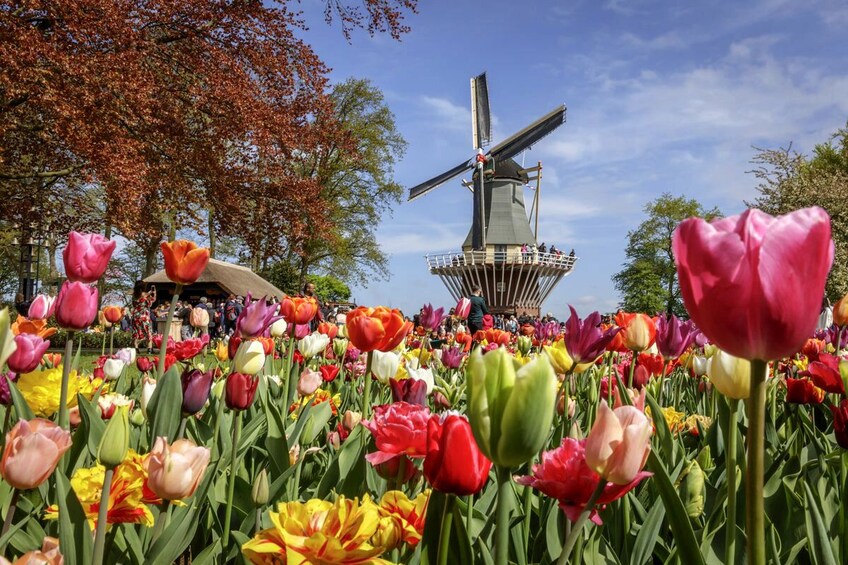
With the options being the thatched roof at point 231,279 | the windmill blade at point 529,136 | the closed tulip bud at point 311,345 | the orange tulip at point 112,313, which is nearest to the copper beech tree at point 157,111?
the orange tulip at point 112,313

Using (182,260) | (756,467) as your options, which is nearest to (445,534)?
(756,467)

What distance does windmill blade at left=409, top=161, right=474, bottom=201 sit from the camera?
36.2m

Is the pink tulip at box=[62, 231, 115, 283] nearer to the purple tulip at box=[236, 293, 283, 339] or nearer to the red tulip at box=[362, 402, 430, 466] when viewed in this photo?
the purple tulip at box=[236, 293, 283, 339]

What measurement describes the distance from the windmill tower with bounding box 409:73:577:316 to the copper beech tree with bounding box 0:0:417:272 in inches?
675

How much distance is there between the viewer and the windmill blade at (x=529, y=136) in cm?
3362

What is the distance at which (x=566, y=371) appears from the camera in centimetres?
217

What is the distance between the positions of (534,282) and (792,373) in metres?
28.6

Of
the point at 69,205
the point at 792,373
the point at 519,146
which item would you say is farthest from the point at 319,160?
the point at 792,373

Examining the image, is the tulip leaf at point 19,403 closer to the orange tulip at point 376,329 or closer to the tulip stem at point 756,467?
the orange tulip at point 376,329

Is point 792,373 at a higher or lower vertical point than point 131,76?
lower

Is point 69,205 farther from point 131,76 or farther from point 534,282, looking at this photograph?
point 534,282

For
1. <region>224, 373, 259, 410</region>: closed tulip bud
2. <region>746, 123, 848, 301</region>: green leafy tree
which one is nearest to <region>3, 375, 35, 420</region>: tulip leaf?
<region>224, 373, 259, 410</region>: closed tulip bud

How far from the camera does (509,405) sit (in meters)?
0.81

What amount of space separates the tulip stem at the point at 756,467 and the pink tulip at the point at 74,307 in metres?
1.72
